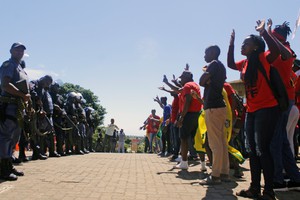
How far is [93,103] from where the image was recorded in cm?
4906

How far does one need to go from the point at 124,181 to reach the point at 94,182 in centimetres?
50

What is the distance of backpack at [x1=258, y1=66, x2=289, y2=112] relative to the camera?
13.1 feet

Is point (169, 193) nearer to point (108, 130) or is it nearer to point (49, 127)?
point (49, 127)

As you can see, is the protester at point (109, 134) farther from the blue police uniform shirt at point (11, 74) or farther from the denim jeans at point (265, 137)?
the denim jeans at point (265, 137)

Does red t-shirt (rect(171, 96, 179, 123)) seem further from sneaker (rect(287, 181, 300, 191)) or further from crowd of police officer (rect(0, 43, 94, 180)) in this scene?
sneaker (rect(287, 181, 300, 191))

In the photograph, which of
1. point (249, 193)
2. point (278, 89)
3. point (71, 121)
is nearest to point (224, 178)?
point (249, 193)

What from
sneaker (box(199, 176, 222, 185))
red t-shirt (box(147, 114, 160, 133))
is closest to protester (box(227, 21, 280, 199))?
sneaker (box(199, 176, 222, 185))

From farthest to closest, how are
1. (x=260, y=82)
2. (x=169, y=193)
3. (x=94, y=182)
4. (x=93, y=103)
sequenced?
(x=93, y=103) → (x=94, y=182) → (x=169, y=193) → (x=260, y=82)

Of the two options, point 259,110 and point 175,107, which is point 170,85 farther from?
point 259,110

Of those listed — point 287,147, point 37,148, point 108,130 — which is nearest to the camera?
point 287,147

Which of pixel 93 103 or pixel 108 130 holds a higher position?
pixel 93 103

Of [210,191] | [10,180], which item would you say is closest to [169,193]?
[210,191]

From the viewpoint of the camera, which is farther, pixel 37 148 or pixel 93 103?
pixel 93 103

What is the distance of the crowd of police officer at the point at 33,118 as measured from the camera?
529 cm
